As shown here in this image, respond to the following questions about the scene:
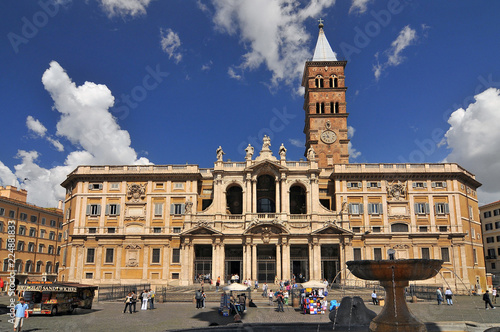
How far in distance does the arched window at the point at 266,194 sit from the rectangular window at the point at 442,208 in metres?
19.4

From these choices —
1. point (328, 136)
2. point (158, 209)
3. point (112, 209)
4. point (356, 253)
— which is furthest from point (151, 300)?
point (328, 136)

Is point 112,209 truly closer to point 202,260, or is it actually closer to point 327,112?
point 202,260

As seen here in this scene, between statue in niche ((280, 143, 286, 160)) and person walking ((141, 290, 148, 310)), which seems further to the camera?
statue in niche ((280, 143, 286, 160))

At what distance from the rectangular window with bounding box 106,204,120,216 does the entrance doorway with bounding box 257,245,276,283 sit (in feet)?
58.2

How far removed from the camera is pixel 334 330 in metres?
16.9

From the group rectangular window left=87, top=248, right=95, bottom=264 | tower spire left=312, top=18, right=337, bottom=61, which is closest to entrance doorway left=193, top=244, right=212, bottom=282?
rectangular window left=87, top=248, right=95, bottom=264

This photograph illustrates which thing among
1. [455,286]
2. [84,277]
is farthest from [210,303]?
[455,286]

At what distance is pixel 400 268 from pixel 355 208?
1487 inches

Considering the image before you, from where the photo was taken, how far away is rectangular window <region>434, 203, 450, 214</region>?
162 feet

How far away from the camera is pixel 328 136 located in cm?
6028

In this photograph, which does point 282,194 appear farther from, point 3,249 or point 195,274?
point 3,249

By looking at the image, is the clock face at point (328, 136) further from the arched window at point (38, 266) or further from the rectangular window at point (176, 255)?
the arched window at point (38, 266)

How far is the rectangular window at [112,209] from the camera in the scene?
5034cm

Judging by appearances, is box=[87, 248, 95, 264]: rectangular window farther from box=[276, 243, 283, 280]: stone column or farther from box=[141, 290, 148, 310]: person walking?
box=[141, 290, 148, 310]: person walking
